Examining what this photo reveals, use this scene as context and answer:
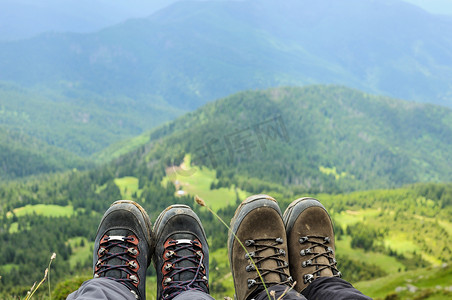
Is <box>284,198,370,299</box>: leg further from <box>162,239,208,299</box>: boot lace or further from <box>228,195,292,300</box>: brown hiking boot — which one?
<box>162,239,208,299</box>: boot lace

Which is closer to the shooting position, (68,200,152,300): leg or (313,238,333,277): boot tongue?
(68,200,152,300): leg

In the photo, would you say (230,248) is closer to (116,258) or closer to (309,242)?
(309,242)

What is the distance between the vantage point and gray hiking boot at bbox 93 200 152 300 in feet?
13.3

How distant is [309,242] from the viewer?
4949mm

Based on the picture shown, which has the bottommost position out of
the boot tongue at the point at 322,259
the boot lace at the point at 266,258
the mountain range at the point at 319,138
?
the mountain range at the point at 319,138

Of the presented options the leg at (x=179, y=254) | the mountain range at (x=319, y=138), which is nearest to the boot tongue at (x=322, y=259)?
the leg at (x=179, y=254)

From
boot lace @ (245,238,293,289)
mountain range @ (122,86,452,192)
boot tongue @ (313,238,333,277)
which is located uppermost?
boot lace @ (245,238,293,289)

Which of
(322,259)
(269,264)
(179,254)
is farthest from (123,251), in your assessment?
(322,259)

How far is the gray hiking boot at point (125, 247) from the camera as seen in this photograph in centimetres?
404

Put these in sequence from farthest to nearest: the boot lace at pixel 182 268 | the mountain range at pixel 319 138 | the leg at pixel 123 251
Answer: the mountain range at pixel 319 138
the boot lace at pixel 182 268
the leg at pixel 123 251

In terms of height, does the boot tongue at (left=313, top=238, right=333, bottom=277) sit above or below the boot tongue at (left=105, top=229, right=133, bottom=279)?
below

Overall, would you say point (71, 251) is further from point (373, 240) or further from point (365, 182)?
point (365, 182)

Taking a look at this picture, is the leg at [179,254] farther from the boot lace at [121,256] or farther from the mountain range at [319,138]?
the mountain range at [319,138]

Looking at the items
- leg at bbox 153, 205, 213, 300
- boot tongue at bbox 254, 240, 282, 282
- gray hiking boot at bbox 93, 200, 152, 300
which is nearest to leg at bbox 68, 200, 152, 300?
gray hiking boot at bbox 93, 200, 152, 300
